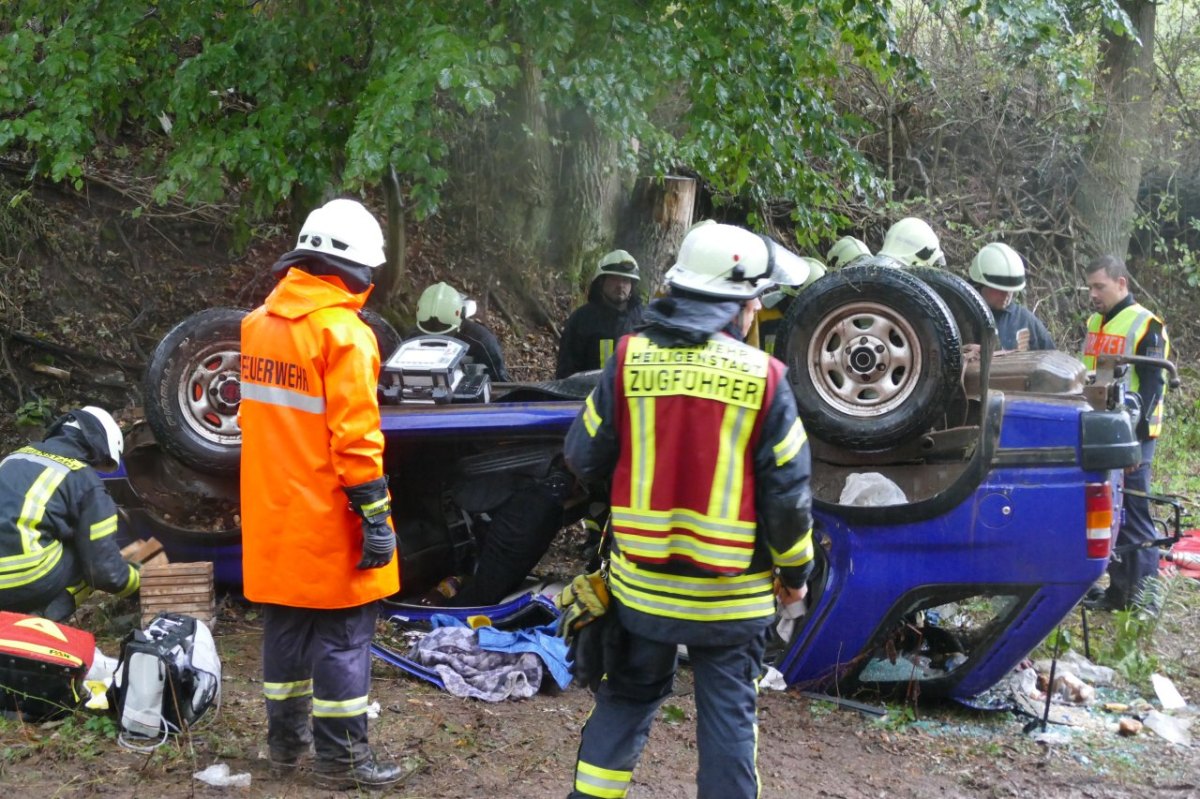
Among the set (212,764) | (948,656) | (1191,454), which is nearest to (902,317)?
(948,656)

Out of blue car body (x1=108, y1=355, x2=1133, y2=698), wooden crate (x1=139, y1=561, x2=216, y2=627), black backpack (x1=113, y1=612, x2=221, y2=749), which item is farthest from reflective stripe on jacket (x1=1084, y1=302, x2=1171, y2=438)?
black backpack (x1=113, y1=612, x2=221, y2=749)

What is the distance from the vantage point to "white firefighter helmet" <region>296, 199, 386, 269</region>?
159 inches

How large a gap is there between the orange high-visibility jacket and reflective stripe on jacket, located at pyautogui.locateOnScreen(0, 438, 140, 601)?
1357mm

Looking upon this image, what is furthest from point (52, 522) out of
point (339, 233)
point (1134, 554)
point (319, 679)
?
point (1134, 554)

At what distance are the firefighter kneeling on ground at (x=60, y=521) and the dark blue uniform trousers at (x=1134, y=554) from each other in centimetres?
493

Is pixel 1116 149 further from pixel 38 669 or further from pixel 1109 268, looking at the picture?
pixel 38 669

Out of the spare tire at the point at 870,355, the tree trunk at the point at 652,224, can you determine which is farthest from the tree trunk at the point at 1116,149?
the spare tire at the point at 870,355

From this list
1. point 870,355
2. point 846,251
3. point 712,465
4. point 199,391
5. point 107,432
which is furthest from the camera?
point 846,251

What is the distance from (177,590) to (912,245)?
13.4 ft

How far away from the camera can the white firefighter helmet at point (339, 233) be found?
4.04 meters

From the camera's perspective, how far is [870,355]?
4758 millimetres

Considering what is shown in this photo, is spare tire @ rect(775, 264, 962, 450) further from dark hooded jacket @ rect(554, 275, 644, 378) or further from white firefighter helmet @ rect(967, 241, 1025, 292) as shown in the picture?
dark hooded jacket @ rect(554, 275, 644, 378)

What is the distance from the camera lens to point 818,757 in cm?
450

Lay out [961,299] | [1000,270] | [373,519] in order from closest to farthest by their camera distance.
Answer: [373,519] → [961,299] → [1000,270]
